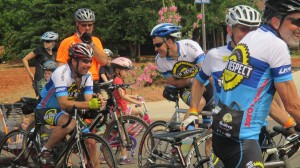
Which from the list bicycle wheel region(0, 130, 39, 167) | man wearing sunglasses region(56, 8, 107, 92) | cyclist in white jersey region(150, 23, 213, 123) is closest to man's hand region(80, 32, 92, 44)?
man wearing sunglasses region(56, 8, 107, 92)

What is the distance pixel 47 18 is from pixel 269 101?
3340cm

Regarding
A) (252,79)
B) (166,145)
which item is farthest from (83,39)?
(252,79)

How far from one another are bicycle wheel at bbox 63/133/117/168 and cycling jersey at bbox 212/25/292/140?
280 centimetres

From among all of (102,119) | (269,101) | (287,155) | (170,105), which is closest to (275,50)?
(269,101)

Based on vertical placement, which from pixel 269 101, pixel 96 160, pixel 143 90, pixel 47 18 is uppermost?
pixel 269 101

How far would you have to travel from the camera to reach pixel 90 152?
20.9ft

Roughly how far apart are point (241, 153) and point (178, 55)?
11.2 feet

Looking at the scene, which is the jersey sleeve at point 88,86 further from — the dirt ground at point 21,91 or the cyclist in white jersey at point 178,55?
the dirt ground at point 21,91

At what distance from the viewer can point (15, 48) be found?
3894 centimetres

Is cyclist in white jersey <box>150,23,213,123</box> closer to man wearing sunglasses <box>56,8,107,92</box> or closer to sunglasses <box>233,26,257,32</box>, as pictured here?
man wearing sunglasses <box>56,8,107,92</box>

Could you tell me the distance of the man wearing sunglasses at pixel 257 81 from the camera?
11.1ft

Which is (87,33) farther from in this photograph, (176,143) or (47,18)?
(47,18)

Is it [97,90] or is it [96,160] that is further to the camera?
[97,90]

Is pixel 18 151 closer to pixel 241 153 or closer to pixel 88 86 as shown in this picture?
pixel 88 86
